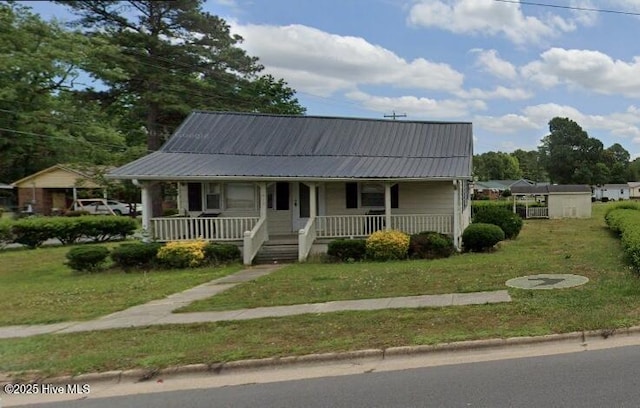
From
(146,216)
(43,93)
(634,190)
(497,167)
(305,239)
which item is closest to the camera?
(305,239)

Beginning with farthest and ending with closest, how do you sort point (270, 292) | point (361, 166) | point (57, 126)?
1. point (57, 126)
2. point (361, 166)
3. point (270, 292)

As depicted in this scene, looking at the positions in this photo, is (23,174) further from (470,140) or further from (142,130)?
(470,140)

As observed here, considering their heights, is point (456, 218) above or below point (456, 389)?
above

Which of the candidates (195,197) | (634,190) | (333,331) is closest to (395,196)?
(195,197)

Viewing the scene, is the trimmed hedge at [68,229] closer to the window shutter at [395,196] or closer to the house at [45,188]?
the window shutter at [395,196]

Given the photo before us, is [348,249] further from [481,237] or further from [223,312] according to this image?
[223,312]

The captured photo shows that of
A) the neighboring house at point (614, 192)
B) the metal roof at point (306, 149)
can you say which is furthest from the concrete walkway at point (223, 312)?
the neighboring house at point (614, 192)

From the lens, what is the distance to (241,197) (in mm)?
16422

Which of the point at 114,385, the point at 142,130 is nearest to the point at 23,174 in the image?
the point at 142,130

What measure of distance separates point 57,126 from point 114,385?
2255 cm

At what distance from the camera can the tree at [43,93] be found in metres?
21.0

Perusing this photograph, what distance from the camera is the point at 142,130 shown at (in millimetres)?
33219

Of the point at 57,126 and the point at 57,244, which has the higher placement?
the point at 57,126

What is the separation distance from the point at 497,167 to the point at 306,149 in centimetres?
9320
